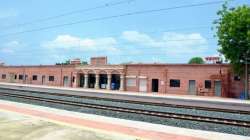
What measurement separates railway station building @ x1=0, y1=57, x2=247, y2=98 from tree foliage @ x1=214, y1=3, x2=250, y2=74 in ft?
9.43

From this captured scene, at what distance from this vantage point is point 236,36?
34781mm

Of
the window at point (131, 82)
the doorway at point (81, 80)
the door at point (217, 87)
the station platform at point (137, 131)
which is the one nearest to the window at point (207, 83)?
the door at point (217, 87)

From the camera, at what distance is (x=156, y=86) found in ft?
150

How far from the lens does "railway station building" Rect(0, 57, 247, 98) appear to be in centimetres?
3875

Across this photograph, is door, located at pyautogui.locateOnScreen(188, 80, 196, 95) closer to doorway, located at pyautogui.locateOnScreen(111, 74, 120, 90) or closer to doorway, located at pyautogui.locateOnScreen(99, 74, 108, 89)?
doorway, located at pyautogui.locateOnScreen(111, 74, 120, 90)

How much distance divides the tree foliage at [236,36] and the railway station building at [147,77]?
113 inches

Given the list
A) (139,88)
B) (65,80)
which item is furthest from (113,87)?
(65,80)

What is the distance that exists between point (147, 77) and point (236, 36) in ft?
51.6

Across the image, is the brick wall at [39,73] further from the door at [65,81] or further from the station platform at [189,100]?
the station platform at [189,100]

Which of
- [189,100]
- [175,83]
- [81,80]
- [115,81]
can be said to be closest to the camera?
[189,100]

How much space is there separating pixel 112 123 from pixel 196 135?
13.3 ft

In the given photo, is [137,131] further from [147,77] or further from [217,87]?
[147,77]

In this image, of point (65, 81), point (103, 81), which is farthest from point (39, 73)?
point (103, 81)

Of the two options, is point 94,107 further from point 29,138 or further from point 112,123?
point 29,138
